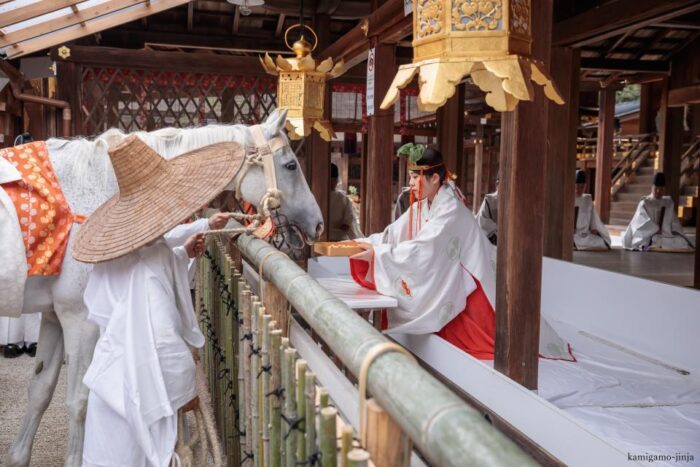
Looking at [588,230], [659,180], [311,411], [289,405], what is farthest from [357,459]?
[659,180]

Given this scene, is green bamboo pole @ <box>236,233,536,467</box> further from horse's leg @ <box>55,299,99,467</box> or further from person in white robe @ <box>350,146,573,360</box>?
person in white robe @ <box>350,146,573,360</box>

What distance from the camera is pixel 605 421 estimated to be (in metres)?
3.53

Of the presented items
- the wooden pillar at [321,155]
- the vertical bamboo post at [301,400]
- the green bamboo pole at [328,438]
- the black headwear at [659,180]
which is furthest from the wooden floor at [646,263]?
the green bamboo pole at [328,438]

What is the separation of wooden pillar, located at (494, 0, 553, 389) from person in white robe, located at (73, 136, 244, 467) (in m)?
1.39

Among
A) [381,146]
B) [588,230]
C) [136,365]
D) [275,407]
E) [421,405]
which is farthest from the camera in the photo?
[588,230]

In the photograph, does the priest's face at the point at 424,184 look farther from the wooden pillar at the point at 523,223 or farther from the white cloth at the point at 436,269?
the wooden pillar at the point at 523,223

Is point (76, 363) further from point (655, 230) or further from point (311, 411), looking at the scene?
point (655, 230)

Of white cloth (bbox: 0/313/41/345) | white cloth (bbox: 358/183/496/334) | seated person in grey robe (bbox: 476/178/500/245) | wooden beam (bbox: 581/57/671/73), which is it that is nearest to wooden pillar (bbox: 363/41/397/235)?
white cloth (bbox: 358/183/496/334)

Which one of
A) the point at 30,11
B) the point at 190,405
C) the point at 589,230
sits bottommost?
the point at 589,230

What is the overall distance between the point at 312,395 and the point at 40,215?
1836 mm

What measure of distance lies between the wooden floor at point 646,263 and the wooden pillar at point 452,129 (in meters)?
2.59

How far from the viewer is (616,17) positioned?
6.13m

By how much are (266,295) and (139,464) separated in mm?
773

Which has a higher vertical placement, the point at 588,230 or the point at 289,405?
the point at 289,405
